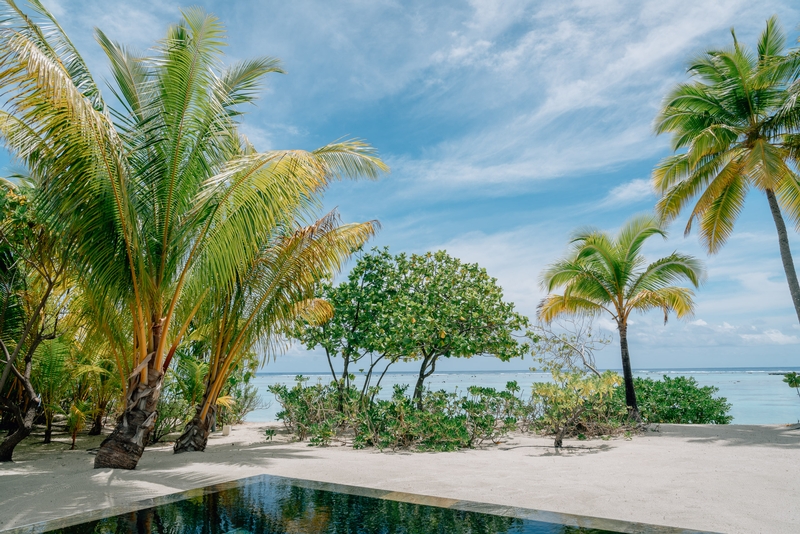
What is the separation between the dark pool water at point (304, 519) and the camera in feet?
12.0

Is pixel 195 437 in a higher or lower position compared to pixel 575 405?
lower

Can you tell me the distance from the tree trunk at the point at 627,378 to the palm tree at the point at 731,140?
11.8 ft

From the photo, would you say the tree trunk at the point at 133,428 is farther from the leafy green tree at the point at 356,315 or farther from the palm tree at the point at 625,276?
the palm tree at the point at 625,276

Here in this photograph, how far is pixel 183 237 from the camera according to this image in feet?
22.5

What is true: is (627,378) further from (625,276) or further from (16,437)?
(16,437)

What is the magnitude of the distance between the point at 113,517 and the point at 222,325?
15.4 feet

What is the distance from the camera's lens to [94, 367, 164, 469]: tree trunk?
6.63 m

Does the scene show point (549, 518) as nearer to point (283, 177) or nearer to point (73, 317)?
point (283, 177)

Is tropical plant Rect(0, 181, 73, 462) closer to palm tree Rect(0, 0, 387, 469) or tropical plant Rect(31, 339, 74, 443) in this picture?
tropical plant Rect(31, 339, 74, 443)

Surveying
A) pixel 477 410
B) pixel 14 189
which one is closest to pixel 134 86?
pixel 14 189

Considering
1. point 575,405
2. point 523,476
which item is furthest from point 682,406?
point 523,476

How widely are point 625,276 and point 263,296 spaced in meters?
9.03

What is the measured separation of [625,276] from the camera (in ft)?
A: 40.4

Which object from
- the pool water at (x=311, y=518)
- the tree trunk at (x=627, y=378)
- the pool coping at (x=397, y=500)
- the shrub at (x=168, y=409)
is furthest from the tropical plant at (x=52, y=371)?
the tree trunk at (x=627, y=378)
